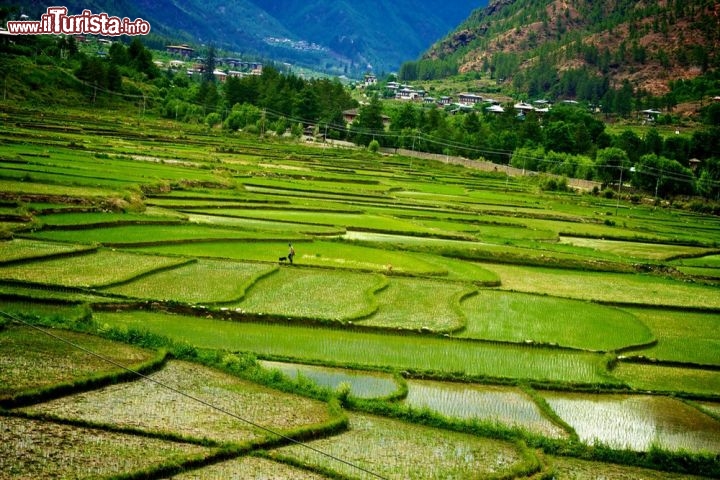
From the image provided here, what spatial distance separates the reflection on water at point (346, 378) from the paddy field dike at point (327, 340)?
0.08m

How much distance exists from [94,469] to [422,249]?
82.9 feet

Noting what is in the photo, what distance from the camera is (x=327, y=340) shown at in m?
22.3

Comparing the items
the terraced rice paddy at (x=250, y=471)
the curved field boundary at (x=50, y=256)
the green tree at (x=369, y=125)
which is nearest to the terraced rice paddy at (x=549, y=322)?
the terraced rice paddy at (x=250, y=471)

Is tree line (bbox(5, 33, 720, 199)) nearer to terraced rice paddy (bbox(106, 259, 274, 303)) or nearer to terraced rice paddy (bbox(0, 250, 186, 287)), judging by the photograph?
terraced rice paddy (bbox(106, 259, 274, 303))

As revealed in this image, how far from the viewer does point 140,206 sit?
38.0 meters

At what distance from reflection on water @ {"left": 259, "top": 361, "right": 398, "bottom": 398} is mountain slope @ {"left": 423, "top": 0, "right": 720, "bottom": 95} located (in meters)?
125

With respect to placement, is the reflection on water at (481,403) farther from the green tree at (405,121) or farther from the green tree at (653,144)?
the green tree at (405,121)

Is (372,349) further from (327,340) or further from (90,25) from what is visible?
(90,25)

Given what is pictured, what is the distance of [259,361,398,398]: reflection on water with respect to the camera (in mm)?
18859

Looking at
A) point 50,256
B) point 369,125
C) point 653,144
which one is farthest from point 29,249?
point 369,125

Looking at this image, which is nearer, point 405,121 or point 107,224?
point 107,224

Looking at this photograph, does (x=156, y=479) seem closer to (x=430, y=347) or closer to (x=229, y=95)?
(x=430, y=347)

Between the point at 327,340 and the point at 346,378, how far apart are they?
2.66 m

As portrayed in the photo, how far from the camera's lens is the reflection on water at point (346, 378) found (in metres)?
18.9
